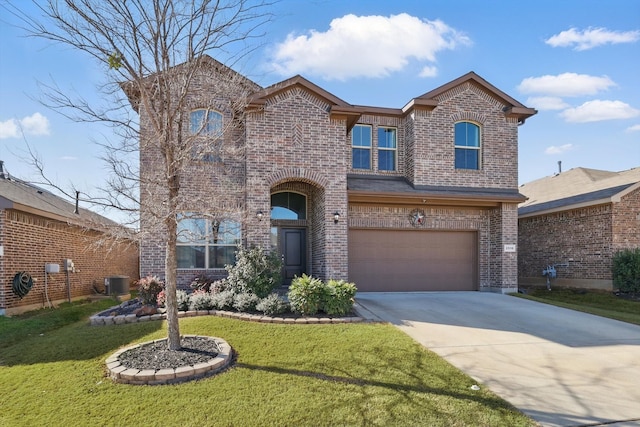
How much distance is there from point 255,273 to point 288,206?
3.60 m

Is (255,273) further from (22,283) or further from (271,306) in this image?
(22,283)

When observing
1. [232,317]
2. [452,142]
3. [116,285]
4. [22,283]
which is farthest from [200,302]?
[452,142]

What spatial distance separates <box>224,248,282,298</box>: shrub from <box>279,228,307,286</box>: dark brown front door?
2.70 metres

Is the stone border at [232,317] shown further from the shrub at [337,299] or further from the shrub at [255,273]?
the shrub at [255,273]

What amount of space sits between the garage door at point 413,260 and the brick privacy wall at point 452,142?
1884 millimetres

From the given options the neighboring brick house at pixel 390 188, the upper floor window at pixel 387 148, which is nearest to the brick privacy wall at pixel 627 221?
the neighboring brick house at pixel 390 188

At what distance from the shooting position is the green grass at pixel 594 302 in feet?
30.1

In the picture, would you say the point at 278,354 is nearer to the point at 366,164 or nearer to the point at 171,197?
the point at 171,197

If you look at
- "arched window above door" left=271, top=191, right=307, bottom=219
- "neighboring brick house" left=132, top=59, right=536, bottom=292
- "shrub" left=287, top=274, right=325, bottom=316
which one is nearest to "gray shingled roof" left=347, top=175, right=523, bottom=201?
"neighboring brick house" left=132, top=59, right=536, bottom=292

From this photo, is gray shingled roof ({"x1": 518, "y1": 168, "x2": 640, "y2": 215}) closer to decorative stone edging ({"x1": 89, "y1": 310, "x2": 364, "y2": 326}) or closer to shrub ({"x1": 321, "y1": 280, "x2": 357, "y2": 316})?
shrub ({"x1": 321, "y1": 280, "x2": 357, "y2": 316})

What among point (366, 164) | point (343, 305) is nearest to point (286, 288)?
point (343, 305)

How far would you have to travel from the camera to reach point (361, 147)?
1283 centimetres

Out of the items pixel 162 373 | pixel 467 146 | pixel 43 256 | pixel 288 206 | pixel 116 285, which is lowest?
pixel 116 285

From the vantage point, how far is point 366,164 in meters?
12.9
